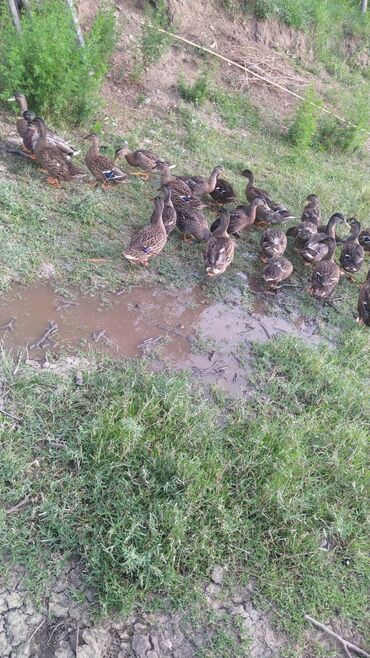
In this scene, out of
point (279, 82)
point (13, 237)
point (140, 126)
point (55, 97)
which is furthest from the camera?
point (279, 82)

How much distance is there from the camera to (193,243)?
6.95m

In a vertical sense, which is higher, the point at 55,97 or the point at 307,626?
the point at 55,97

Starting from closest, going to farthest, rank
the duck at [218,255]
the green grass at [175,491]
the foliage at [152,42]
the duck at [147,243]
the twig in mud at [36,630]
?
the twig in mud at [36,630] → the green grass at [175,491] → the duck at [147,243] → the duck at [218,255] → the foliage at [152,42]

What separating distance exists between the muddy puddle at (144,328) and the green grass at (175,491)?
0.39 m

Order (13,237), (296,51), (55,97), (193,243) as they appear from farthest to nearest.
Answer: (296,51), (55,97), (193,243), (13,237)

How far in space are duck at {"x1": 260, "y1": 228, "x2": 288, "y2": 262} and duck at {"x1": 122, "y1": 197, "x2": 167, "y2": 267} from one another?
1.39 meters

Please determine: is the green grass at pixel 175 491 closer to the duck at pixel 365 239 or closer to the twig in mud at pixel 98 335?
the twig in mud at pixel 98 335

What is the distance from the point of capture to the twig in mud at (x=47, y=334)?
4664mm

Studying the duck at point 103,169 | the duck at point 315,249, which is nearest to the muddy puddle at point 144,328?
the duck at point 315,249

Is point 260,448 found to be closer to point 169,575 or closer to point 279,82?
point 169,575

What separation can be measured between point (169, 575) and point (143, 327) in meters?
2.52

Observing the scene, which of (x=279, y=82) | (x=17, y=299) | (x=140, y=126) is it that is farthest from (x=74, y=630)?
(x=279, y=82)

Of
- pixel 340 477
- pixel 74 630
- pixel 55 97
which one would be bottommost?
pixel 74 630

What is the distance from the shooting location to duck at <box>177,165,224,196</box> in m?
7.55
